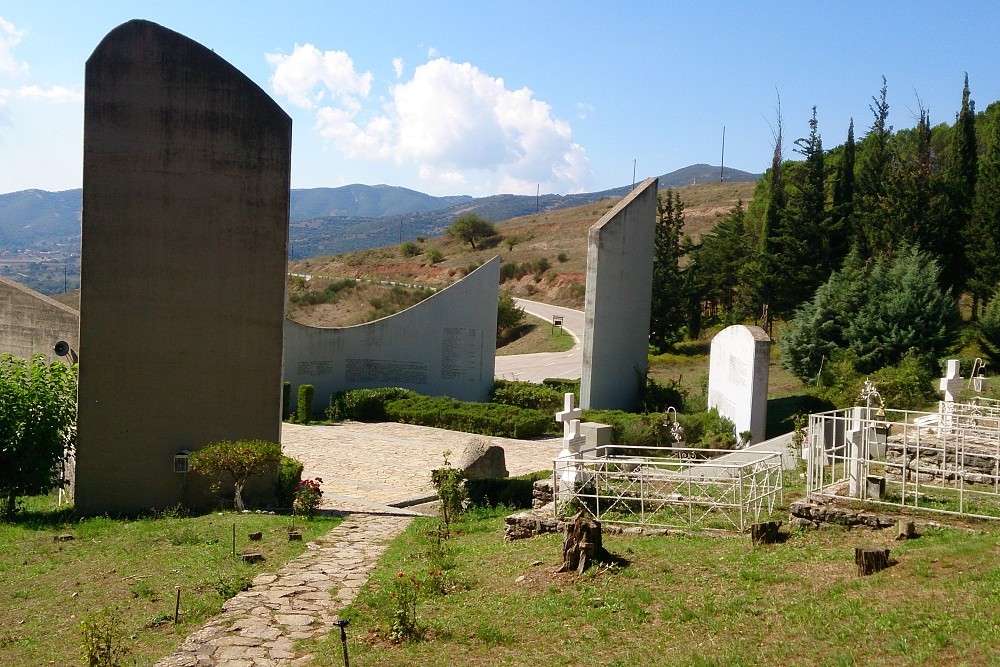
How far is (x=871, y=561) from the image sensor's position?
23.4 ft

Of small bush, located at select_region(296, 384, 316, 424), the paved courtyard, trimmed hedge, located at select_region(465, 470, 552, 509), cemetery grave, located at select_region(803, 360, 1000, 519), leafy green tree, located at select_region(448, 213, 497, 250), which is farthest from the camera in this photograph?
leafy green tree, located at select_region(448, 213, 497, 250)

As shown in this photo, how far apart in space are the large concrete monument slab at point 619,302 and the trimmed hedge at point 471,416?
59.4 inches

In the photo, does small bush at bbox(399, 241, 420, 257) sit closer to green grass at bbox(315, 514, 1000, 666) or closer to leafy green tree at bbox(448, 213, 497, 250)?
leafy green tree at bbox(448, 213, 497, 250)

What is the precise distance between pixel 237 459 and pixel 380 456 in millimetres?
6356

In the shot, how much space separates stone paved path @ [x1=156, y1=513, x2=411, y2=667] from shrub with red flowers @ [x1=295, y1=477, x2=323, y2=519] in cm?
136

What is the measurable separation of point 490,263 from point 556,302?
3041cm

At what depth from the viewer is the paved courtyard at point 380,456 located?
1523 cm

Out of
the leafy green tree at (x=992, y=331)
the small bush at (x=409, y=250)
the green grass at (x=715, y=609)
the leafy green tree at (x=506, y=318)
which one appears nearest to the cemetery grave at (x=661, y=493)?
the green grass at (x=715, y=609)

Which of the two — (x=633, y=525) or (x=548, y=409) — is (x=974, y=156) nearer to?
(x=548, y=409)

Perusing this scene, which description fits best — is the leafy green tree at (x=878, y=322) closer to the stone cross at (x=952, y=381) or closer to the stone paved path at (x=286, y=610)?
the stone cross at (x=952, y=381)

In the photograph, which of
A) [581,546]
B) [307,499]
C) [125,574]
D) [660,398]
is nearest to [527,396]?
[660,398]

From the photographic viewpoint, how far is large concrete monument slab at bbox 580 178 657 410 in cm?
2131

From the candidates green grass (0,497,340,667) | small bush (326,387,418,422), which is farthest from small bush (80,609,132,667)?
small bush (326,387,418,422)

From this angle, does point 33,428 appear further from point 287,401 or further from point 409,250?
point 409,250
